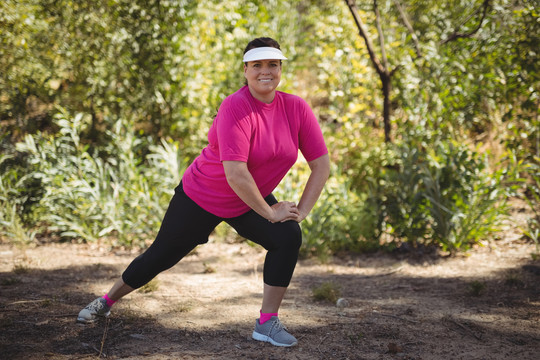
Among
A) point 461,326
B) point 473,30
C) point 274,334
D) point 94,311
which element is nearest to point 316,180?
point 274,334

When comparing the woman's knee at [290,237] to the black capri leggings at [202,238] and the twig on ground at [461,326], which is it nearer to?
the black capri leggings at [202,238]

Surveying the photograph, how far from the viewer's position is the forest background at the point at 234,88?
16.7 feet

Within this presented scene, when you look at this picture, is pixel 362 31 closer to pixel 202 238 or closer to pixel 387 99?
pixel 387 99

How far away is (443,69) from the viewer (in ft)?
18.1

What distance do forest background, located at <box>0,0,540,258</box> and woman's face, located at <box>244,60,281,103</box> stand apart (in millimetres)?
2724

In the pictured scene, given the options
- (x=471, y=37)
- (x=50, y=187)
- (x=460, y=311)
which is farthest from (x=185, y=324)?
(x=471, y=37)

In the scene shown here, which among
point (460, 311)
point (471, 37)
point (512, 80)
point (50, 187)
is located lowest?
point (460, 311)

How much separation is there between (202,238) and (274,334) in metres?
0.71

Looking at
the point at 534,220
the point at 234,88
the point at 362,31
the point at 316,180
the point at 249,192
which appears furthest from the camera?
the point at 234,88

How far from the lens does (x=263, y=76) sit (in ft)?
8.95

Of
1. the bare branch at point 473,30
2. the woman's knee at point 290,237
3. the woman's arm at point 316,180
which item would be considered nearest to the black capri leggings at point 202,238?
the woman's knee at point 290,237

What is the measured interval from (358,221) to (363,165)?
4.68ft

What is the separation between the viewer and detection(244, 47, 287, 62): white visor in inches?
106

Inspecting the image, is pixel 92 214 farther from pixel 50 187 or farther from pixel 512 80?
pixel 512 80
